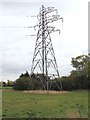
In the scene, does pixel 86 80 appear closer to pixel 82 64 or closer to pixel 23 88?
pixel 23 88

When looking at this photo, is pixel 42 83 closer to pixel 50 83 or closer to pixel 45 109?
pixel 50 83

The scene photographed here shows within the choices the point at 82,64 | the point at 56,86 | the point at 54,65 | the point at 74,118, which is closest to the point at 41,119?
the point at 74,118

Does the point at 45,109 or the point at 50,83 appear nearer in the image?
the point at 45,109

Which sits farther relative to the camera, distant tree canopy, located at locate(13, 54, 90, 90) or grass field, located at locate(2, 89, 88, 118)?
distant tree canopy, located at locate(13, 54, 90, 90)

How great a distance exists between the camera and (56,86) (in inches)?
1412

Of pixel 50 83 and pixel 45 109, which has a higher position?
pixel 50 83

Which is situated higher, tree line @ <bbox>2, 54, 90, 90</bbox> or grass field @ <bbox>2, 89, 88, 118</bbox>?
tree line @ <bbox>2, 54, 90, 90</bbox>

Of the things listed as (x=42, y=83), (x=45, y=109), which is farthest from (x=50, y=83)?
(x=45, y=109)

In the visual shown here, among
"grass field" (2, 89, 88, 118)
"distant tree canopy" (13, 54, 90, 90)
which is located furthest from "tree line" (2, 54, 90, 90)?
"grass field" (2, 89, 88, 118)

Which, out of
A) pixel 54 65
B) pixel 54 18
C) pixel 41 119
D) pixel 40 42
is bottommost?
pixel 41 119

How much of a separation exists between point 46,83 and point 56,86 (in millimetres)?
3150

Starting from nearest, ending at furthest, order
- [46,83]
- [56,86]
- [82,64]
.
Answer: [46,83]
[56,86]
[82,64]

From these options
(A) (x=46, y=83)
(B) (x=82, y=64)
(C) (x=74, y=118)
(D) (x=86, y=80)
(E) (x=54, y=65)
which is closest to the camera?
(C) (x=74, y=118)

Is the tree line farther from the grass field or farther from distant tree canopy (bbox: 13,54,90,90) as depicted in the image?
the grass field
